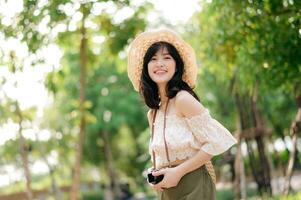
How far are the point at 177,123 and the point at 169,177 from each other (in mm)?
274

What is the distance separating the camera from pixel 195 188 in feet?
9.52

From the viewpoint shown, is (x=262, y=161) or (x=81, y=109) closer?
(x=81, y=109)

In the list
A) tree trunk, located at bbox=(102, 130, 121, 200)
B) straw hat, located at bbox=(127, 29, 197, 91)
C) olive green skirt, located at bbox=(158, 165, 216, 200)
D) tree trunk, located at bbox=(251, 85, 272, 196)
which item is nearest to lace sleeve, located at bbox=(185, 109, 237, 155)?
olive green skirt, located at bbox=(158, 165, 216, 200)

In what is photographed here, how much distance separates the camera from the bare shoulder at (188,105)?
2.90m

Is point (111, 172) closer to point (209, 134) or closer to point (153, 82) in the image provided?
point (153, 82)

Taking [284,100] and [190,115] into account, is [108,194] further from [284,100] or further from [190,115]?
[190,115]

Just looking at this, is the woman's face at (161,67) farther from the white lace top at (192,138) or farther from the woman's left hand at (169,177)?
the woman's left hand at (169,177)

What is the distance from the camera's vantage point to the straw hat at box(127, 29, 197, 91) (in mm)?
3160

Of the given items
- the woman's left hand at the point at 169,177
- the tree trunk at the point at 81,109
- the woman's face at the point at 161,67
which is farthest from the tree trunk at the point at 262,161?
the woman's left hand at the point at 169,177

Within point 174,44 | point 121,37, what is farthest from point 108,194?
point 174,44

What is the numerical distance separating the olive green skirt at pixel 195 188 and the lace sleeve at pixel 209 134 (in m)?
0.14

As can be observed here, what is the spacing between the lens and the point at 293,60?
6.41 metres

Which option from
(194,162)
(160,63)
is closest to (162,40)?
(160,63)

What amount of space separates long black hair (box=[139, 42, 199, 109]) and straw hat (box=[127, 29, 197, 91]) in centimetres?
3
